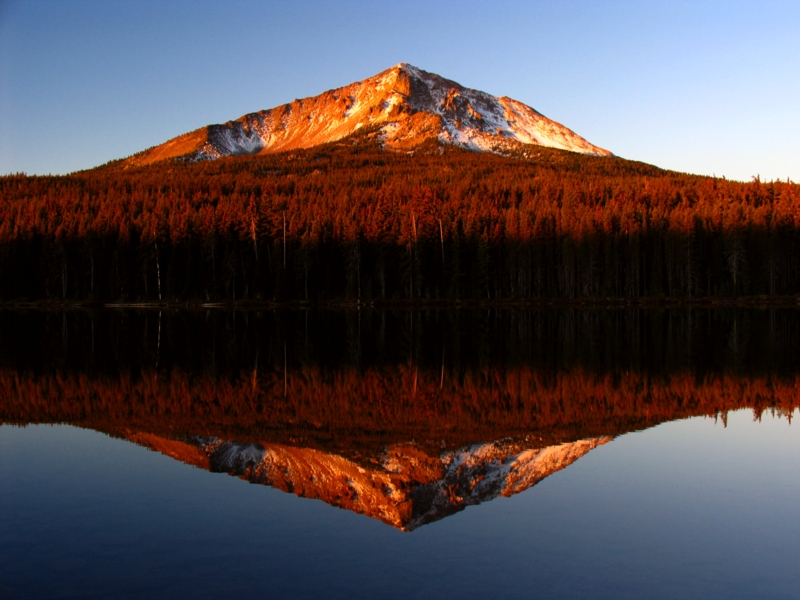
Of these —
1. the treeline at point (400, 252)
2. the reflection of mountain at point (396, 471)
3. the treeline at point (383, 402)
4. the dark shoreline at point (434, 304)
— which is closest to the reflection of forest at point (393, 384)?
the treeline at point (383, 402)

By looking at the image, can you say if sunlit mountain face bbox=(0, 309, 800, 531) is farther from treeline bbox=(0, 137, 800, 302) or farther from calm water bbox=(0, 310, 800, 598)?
treeline bbox=(0, 137, 800, 302)

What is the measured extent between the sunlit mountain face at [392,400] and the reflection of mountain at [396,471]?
39 mm

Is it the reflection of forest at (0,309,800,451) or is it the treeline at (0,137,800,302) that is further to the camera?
the treeline at (0,137,800,302)

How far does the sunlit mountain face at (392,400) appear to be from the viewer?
12.8 meters

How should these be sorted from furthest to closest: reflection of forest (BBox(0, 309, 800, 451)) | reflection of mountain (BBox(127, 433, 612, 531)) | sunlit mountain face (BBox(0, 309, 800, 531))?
1. reflection of forest (BBox(0, 309, 800, 451))
2. sunlit mountain face (BBox(0, 309, 800, 531))
3. reflection of mountain (BBox(127, 433, 612, 531))

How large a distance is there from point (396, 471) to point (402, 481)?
53 centimetres

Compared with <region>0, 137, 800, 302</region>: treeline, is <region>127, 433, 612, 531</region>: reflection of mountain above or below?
below

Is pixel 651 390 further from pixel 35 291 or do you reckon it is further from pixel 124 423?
pixel 35 291

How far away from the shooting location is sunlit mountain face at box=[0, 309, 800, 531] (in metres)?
12.8

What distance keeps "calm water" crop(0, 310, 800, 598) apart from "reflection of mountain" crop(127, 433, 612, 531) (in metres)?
0.05

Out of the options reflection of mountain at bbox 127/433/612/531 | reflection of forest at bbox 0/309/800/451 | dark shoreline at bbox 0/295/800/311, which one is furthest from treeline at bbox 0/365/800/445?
dark shoreline at bbox 0/295/800/311

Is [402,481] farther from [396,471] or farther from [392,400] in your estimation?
[392,400]

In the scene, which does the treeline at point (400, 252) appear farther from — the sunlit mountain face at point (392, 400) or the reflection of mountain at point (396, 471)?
the reflection of mountain at point (396, 471)

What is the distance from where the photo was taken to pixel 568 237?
94.7m
